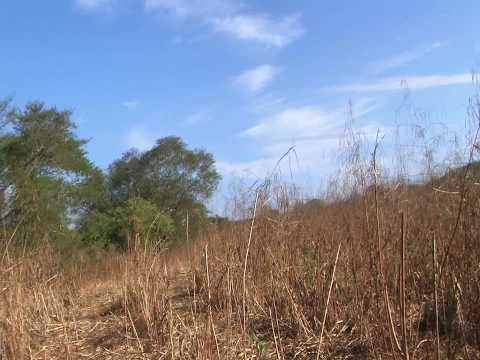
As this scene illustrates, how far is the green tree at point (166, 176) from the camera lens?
960 inches

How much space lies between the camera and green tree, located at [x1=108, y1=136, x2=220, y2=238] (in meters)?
24.4

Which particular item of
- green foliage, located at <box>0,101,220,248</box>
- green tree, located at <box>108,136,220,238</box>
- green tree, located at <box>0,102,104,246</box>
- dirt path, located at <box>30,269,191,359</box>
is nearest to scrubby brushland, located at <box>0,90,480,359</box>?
dirt path, located at <box>30,269,191,359</box>

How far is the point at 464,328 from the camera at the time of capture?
249 cm

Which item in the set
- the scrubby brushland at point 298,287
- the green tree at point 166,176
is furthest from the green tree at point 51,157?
the scrubby brushland at point 298,287

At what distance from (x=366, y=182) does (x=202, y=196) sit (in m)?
22.1

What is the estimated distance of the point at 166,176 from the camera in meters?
25.4

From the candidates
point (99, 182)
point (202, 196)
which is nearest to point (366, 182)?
point (99, 182)

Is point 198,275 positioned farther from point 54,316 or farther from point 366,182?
point 366,182

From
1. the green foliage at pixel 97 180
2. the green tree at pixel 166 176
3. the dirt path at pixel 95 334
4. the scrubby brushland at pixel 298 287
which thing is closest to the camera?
the scrubby brushland at pixel 298 287

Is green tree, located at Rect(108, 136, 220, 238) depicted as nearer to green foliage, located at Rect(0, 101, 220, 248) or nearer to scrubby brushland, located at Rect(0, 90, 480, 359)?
green foliage, located at Rect(0, 101, 220, 248)

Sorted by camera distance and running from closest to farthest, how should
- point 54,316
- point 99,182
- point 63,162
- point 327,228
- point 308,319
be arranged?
point 308,319, point 327,228, point 54,316, point 63,162, point 99,182

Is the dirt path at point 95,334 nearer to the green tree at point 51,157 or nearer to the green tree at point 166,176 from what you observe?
the green tree at point 51,157

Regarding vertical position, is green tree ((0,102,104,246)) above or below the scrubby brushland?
above

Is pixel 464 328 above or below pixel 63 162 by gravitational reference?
below
